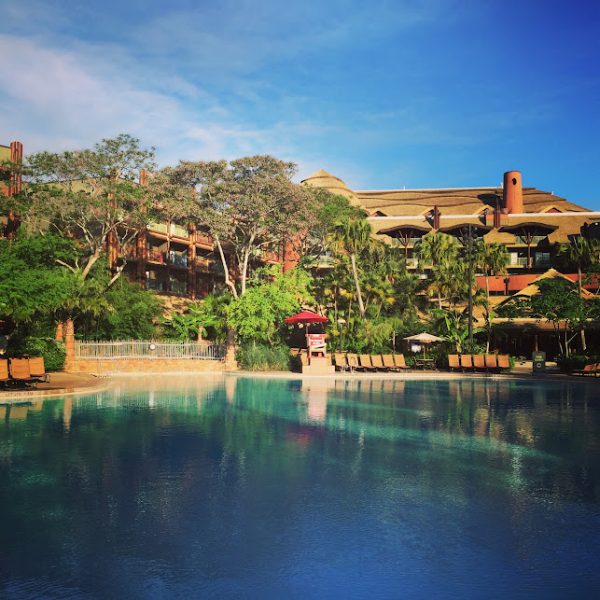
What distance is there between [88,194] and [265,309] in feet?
39.4

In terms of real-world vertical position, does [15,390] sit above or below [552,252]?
below

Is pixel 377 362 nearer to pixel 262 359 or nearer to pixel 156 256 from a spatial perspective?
pixel 262 359

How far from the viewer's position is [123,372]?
2812 centimetres

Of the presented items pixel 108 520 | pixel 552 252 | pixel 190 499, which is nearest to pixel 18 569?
pixel 108 520

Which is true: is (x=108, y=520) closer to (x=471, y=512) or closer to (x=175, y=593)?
(x=175, y=593)

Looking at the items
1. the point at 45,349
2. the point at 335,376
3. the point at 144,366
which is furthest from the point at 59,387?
the point at 335,376

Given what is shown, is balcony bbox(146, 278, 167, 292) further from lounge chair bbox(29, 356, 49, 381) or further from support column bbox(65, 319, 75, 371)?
lounge chair bbox(29, 356, 49, 381)

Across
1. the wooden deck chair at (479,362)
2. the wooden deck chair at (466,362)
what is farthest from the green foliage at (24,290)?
the wooden deck chair at (479,362)

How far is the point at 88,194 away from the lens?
34312mm

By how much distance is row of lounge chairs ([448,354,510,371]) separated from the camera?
1171 inches

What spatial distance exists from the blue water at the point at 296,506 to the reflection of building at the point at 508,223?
3954 centimetres

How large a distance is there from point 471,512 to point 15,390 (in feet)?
47.9

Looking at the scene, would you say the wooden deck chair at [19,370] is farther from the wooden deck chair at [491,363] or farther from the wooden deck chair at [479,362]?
the wooden deck chair at [491,363]

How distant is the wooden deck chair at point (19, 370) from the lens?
18172 millimetres
